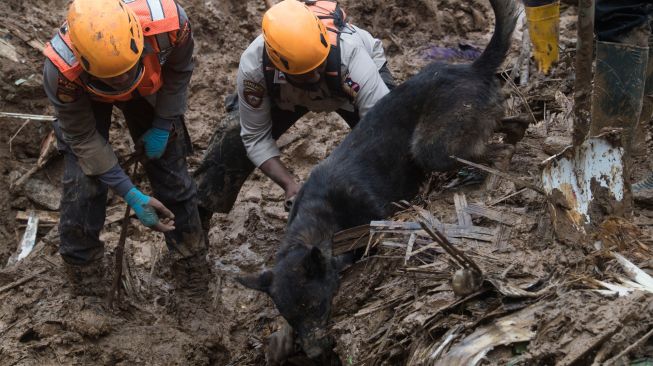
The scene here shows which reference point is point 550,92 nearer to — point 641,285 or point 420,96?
point 420,96

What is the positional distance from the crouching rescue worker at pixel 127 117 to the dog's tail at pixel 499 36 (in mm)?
2297

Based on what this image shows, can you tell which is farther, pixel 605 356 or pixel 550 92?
pixel 550 92

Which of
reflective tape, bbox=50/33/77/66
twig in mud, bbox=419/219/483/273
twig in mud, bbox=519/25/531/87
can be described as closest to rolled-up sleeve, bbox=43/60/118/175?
reflective tape, bbox=50/33/77/66

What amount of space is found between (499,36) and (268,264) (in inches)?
116

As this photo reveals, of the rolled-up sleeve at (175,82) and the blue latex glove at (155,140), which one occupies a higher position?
the rolled-up sleeve at (175,82)

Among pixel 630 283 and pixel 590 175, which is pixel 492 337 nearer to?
pixel 630 283

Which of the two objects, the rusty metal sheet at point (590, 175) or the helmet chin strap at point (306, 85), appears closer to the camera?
the rusty metal sheet at point (590, 175)

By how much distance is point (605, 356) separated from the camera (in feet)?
11.1

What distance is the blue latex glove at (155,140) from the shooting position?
5.44 metres

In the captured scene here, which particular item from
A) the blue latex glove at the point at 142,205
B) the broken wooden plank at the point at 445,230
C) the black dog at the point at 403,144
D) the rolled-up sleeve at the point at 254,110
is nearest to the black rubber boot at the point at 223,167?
the rolled-up sleeve at the point at 254,110

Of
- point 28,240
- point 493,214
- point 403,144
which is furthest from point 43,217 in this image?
point 493,214

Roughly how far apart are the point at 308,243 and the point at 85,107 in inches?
72.7

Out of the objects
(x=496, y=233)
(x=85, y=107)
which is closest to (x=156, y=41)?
(x=85, y=107)

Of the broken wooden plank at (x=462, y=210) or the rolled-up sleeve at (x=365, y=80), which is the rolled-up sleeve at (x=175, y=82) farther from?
the broken wooden plank at (x=462, y=210)
